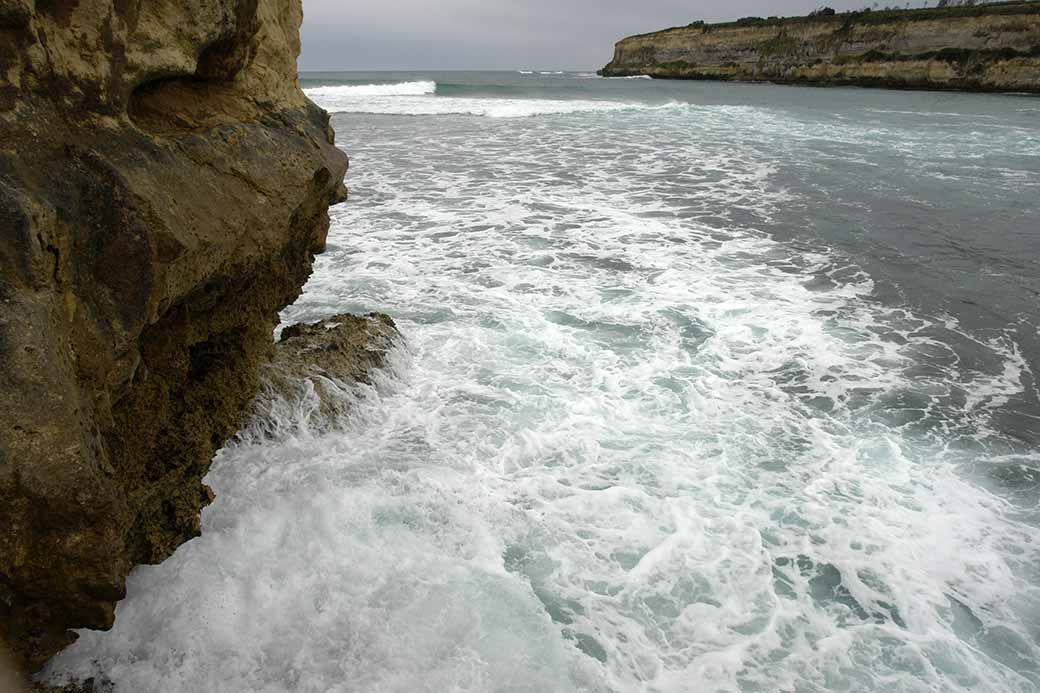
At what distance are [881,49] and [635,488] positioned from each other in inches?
2420

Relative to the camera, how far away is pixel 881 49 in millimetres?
51562

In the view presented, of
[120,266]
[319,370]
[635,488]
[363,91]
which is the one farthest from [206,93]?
[363,91]

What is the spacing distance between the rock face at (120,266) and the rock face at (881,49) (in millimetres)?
55569

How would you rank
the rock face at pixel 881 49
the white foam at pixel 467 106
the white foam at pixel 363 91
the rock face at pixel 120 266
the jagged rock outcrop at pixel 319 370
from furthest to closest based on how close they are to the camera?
the rock face at pixel 881 49 < the white foam at pixel 363 91 < the white foam at pixel 467 106 < the jagged rock outcrop at pixel 319 370 < the rock face at pixel 120 266

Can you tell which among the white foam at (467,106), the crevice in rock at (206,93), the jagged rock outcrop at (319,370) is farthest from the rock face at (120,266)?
the white foam at (467,106)

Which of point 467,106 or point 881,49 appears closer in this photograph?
point 467,106

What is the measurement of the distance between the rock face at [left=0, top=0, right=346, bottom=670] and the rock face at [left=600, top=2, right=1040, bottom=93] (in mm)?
55569

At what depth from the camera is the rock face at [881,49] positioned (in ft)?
145

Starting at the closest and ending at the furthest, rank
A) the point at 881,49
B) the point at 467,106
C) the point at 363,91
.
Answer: the point at 467,106
the point at 363,91
the point at 881,49

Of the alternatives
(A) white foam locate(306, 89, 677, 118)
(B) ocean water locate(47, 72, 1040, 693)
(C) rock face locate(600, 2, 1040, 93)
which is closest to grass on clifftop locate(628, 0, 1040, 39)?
(C) rock face locate(600, 2, 1040, 93)

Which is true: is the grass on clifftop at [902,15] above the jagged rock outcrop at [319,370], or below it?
above

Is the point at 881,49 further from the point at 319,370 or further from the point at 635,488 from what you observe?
the point at 319,370

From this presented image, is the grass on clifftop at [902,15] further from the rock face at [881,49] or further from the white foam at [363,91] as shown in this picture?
the white foam at [363,91]

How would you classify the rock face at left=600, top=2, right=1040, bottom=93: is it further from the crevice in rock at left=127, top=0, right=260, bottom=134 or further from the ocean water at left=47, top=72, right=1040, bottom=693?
the crevice in rock at left=127, top=0, right=260, bottom=134
